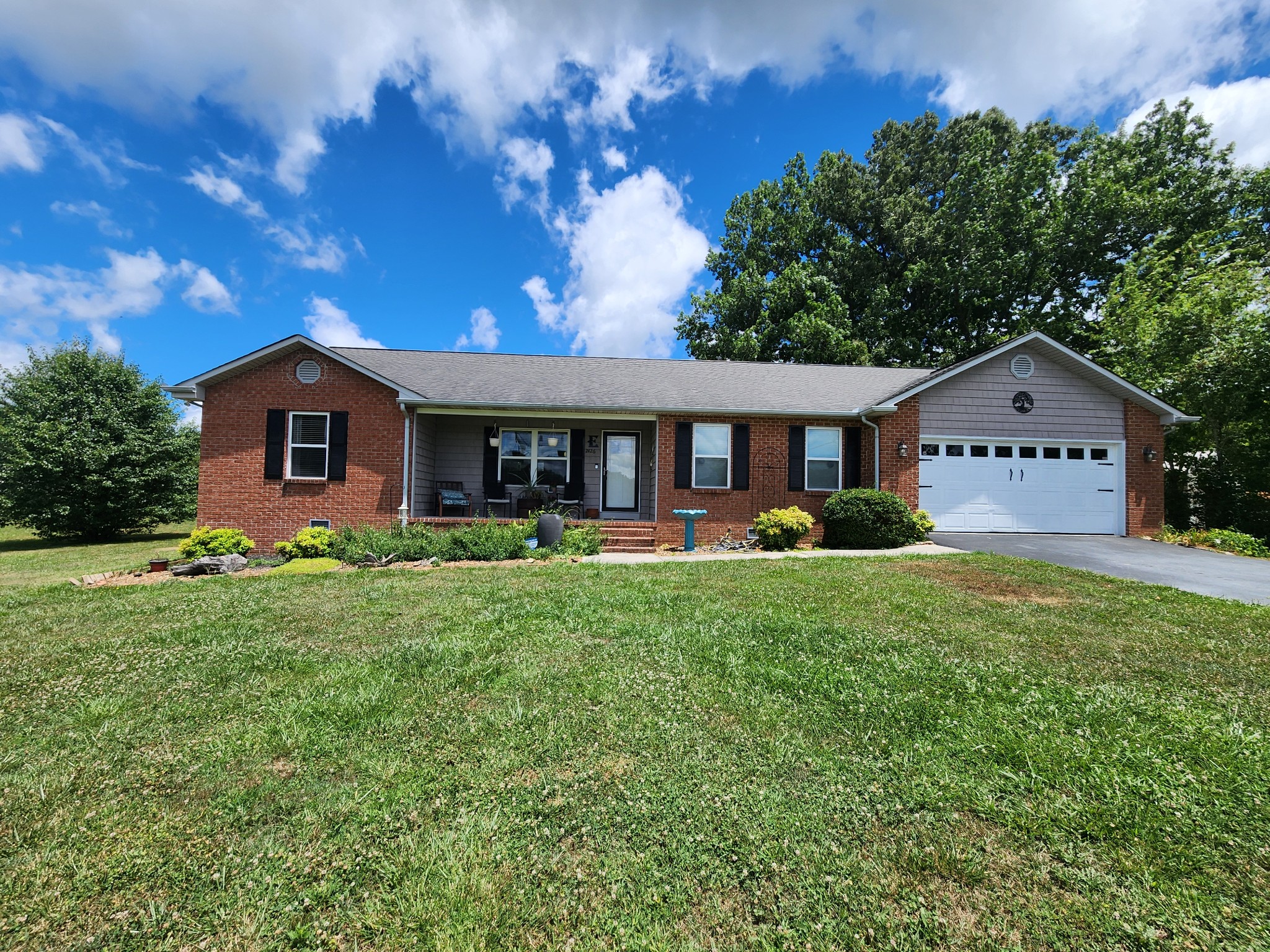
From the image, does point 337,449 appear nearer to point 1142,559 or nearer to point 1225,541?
point 1142,559

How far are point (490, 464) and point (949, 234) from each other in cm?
2360

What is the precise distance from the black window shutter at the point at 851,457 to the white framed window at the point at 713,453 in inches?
112

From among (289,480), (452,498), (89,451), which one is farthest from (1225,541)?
(89,451)

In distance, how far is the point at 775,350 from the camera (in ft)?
80.6

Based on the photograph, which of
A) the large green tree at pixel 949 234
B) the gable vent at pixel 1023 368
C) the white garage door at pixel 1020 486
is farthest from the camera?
the large green tree at pixel 949 234

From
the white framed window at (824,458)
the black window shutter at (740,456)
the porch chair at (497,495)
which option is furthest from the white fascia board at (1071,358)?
the porch chair at (497,495)

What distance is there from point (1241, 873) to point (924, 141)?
33.3 m

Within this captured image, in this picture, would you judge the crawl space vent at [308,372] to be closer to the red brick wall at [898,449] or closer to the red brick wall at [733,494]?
the red brick wall at [733,494]

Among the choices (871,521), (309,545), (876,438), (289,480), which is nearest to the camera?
(309,545)

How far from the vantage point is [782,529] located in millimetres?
11141

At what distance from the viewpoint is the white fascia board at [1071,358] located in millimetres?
11961

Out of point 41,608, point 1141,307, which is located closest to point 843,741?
point 41,608

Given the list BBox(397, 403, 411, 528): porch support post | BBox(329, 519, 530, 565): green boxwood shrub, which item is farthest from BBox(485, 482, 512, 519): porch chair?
BBox(329, 519, 530, 565): green boxwood shrub

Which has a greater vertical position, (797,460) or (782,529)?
(797,460)
